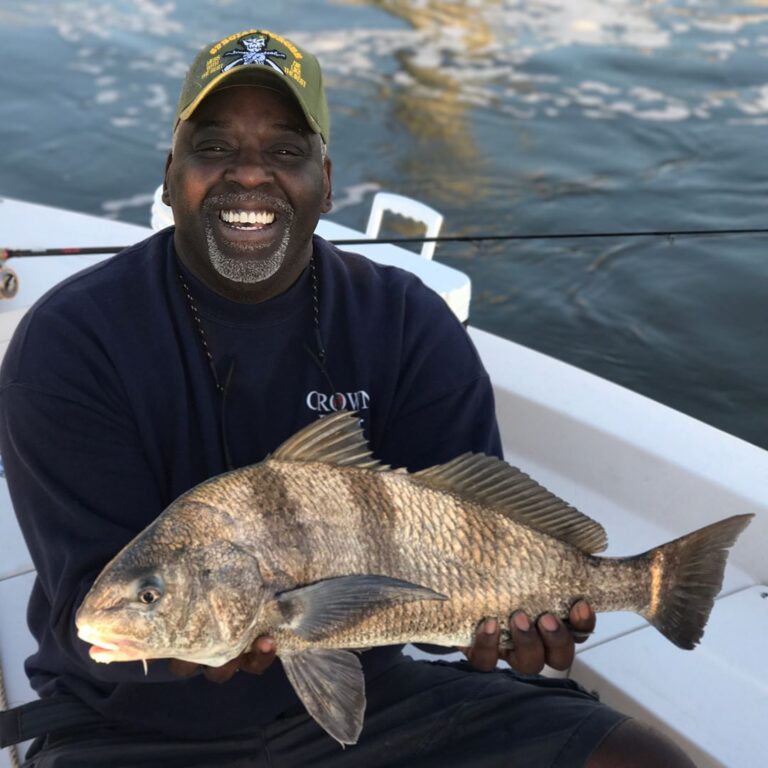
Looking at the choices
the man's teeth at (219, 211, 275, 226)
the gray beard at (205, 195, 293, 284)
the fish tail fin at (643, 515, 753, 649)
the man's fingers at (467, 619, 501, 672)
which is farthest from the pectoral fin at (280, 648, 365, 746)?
the man's teeth at (219, 211, 275, 226)

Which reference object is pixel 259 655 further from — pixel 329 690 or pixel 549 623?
pixel 549 623

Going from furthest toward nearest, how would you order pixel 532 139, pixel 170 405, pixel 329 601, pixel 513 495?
pixel 532 139, pixel 170 405, pixel 513 495, pixel 329 601

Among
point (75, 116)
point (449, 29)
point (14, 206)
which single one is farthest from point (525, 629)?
point (449, 29)

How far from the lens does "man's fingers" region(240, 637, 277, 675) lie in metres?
1.83

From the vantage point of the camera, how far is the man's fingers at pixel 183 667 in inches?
75.8

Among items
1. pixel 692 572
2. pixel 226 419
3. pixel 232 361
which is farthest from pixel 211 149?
pixel 692 572

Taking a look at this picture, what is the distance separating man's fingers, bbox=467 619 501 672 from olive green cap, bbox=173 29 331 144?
3.59 ft

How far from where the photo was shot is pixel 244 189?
2256 millimetres

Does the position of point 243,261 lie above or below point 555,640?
above

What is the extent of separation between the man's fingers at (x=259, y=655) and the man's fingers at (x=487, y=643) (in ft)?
1.38

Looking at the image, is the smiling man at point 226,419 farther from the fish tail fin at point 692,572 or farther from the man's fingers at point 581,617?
the fish tail fin at point 692,572

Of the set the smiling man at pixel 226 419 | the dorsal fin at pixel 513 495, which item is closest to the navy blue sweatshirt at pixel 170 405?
the smiling man at pixel 226 419

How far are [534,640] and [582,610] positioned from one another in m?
0.11

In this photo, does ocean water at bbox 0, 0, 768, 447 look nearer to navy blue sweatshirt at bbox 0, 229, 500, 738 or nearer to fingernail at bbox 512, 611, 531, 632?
navy blue sweatshirt at bbox 0, 229, 500, 738
